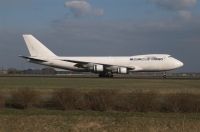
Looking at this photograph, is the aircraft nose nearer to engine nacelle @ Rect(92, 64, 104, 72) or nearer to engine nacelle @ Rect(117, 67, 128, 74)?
engine nacelle @ Rect(117, 67, 128, 74)

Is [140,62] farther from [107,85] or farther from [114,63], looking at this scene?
[107,85]

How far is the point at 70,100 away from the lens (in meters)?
27.0

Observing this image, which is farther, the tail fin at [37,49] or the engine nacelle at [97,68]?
the tail fin at [37,49]

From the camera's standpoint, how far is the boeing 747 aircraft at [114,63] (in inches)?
3086

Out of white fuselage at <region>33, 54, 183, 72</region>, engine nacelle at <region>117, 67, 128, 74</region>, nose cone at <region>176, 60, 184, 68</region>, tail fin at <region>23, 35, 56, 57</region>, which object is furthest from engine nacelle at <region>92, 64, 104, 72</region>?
nose cone at <region>176, 60, 184, 68</region>

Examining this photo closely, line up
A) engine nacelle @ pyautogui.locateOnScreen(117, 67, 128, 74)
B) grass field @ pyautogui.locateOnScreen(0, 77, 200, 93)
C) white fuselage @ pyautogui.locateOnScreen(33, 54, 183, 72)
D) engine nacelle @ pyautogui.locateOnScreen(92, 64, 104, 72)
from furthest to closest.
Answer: white fuselage @ pyautogui.locateOnScreen(33, 54, 183, 72), engine nacelle @ pyautogui.locateOnScreen(92, 64, 104, 72), engine nacelle @ pyautogui.locateOnScreen(117, 67, 128, 74), grass field @ pyautogui.locateOnScreen(0, 77, 200, 93)

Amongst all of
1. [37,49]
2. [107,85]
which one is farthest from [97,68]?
[107,85]

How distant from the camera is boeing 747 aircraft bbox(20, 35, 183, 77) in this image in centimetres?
7838

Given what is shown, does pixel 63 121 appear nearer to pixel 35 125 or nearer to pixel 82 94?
pixel 35 125

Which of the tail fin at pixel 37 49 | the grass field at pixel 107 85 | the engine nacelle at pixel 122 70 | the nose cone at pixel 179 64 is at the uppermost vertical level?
the tail fin at pixel 37 49

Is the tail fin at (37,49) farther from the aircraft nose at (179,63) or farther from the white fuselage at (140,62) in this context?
the aircraft nose at (179,63)

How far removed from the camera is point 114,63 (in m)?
80.4

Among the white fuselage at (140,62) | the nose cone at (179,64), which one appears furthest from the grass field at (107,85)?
the nose cone at (179,64)

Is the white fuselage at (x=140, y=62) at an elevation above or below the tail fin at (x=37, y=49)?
below
